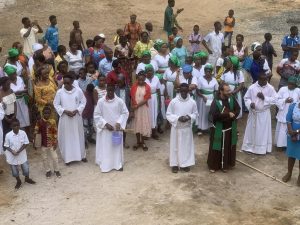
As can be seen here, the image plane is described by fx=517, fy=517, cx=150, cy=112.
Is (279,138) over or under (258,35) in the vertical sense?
under

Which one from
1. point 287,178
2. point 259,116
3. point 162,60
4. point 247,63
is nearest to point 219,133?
point 259,116

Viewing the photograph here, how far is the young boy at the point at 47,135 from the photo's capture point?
9.11 m

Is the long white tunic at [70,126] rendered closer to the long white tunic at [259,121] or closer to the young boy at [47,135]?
the young boy at [47,135]

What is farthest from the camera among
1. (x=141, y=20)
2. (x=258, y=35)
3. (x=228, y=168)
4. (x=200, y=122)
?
(x=141, y=20)

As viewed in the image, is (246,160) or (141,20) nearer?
(246,160)

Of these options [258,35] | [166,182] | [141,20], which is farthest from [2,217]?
[141,20]

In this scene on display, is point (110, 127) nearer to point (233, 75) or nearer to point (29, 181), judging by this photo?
point (29, 181)

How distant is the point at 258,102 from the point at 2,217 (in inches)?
210

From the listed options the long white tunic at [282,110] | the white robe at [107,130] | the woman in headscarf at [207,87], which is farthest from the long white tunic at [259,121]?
the white robe at [107,130]

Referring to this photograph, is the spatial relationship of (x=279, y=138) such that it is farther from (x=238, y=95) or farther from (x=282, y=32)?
(x=282, y=32)

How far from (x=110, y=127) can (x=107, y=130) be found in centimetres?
17

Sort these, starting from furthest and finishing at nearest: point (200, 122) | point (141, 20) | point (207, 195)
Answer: point (141, 20) < point (200, 122) < point (207, 195)

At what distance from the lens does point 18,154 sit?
8953 mm

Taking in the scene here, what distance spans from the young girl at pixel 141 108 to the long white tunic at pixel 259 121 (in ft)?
6.62
